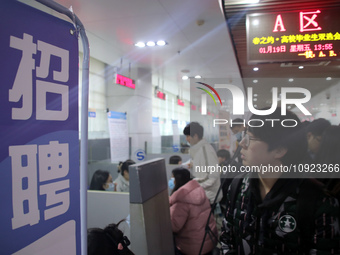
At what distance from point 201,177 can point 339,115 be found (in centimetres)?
153

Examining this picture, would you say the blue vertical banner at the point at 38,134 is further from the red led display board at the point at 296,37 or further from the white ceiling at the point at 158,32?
the red led display board at the point at 296,37

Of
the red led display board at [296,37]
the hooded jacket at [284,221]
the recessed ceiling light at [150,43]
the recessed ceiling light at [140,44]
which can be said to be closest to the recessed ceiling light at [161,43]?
the recessed ceiling light at [150,43]

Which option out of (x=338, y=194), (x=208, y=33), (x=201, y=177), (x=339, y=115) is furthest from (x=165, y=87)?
(x=338, y=194)

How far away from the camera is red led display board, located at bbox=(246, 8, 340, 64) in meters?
2.45

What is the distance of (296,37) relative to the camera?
8.23ft

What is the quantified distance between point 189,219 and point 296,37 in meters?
1.96

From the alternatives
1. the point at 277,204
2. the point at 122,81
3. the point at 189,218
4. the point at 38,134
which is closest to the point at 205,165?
the point at 189,218

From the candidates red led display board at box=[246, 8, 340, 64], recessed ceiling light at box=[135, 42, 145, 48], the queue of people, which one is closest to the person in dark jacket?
the queue of people

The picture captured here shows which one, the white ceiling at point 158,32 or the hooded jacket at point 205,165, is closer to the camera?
the hooded jacket at point 205,165

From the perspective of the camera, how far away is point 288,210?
1147 millimetres

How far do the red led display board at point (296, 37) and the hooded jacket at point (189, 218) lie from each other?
144 centimetres

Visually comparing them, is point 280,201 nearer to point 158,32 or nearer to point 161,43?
point 158,32

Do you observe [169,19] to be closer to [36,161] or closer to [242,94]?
[242,94]

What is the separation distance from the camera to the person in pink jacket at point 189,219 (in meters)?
2.06
